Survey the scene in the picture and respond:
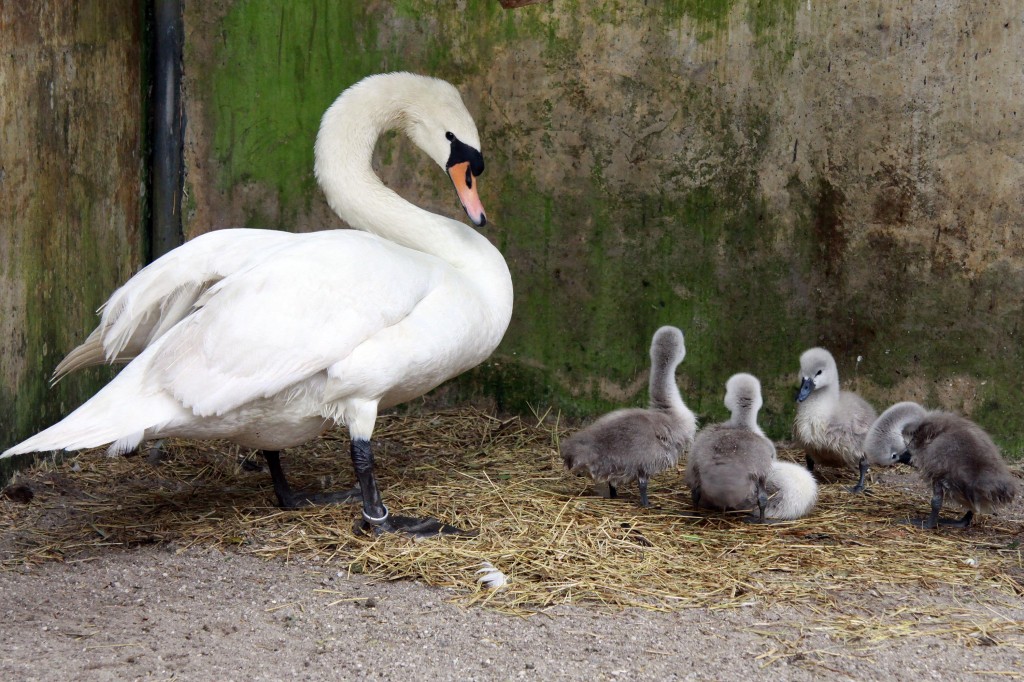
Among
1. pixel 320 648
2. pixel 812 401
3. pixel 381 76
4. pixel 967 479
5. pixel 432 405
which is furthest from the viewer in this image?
pixel 432 405

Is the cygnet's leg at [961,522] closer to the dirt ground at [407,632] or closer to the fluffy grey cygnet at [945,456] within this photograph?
the fluffy grey cygnet at [945,456]

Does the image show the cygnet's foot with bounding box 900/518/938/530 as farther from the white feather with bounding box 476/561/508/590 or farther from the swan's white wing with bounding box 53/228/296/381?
the swan's white wing with bounding box 53/228/296/381

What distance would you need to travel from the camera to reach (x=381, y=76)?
4.93 m

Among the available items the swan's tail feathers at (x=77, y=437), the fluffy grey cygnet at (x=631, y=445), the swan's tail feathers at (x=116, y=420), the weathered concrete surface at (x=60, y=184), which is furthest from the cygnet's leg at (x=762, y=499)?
the weathered concrete surface at (x=60, y=184)

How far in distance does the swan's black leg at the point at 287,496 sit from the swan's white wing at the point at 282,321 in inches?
31.7

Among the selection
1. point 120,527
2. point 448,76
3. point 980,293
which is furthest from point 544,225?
point 120,527

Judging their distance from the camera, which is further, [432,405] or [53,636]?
[432,405]

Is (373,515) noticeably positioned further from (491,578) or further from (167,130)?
(167,130)

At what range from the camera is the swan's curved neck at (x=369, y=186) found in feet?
16.0

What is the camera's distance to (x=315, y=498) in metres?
4.96

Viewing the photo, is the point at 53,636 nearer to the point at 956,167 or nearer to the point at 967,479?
the point at 967,479

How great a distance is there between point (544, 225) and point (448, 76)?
90 centimetres

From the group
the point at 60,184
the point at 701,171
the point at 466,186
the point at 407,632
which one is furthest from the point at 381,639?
the point at 701,171

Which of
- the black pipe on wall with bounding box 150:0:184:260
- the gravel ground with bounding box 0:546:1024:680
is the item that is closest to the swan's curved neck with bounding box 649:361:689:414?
the gravel ground with bounding box 0:546:1024:680
